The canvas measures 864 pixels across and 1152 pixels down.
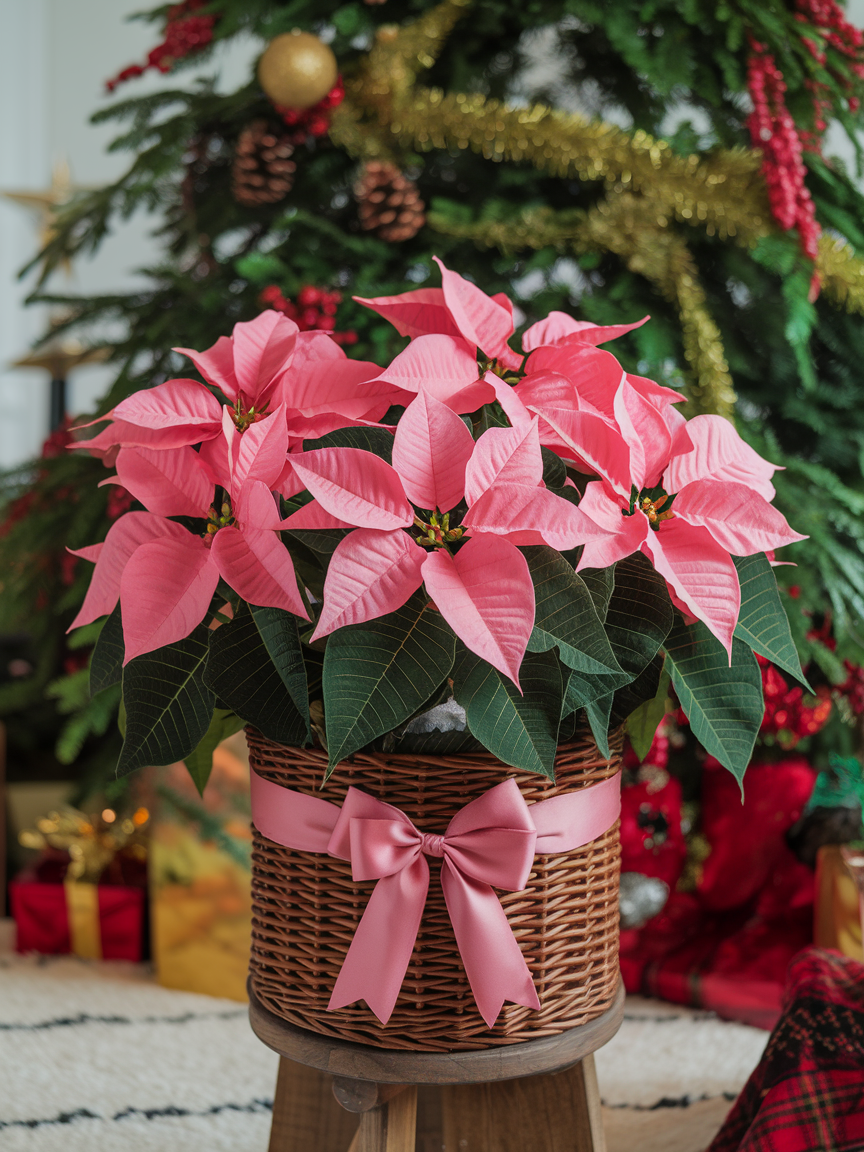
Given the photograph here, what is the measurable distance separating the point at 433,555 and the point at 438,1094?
1.77 feet

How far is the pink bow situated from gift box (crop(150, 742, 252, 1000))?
650 millimetres

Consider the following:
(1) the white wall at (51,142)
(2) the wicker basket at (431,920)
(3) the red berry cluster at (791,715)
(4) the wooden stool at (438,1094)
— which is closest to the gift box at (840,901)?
(3) the red berry cluster at (791,715)

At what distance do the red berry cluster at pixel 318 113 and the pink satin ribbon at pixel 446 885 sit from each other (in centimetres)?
80

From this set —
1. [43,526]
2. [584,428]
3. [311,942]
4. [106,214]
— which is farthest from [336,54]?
[311,942]

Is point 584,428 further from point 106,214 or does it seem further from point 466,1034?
point 106,214

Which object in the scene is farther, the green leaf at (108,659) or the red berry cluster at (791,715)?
the red berry cluster at (791,715)

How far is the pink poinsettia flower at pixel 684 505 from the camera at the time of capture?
1.37 ft

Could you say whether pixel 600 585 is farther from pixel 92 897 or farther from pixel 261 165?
pixel 92 897

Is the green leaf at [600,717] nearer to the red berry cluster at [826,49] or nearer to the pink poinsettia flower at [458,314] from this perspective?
the pink poinsettia flower at [458,314]

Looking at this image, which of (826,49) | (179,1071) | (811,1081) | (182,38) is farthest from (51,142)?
(811,1081)

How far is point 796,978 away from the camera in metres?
0.72

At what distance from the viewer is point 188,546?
43 cm

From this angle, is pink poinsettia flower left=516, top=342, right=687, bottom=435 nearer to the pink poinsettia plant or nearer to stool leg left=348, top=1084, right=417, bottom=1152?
the pink poinsettia plant

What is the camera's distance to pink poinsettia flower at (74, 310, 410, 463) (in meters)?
0.46
